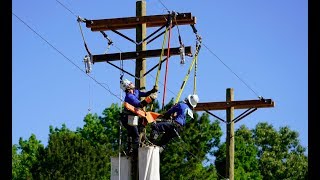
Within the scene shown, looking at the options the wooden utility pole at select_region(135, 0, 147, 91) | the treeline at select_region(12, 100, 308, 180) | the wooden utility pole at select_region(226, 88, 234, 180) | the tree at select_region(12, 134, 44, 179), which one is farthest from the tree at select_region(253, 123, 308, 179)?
the wooden utility pole at select_region(135, 0, 147, 91)

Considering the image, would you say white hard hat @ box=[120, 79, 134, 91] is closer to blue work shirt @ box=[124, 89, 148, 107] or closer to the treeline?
blue work shirt @ box=[124, 89, 148, 107]

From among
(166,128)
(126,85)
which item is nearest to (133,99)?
(126,85)

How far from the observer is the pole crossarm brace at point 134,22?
697 inches

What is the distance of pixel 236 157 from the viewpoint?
206ft

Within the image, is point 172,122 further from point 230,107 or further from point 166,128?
point 230,107

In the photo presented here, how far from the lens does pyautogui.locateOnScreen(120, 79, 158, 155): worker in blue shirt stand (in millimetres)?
15992

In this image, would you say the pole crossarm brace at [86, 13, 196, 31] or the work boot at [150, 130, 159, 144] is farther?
the pole crossarm brace at [86, 13, 196, 31]

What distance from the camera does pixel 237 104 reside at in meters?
27.5

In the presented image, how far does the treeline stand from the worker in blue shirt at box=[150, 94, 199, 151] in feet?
61.4

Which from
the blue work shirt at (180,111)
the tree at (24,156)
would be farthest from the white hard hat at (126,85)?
the tree at (24,156)

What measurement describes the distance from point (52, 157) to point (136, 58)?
33.3 metres

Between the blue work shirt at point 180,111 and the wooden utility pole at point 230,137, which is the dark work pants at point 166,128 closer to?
the blue work shirt at point 180,111
